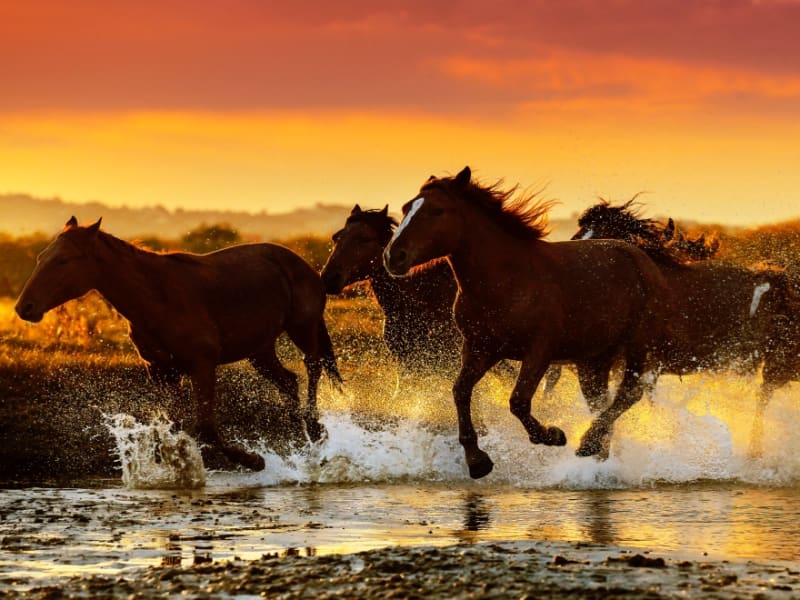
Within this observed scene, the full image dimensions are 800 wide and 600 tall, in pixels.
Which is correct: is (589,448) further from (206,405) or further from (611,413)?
(206,405)

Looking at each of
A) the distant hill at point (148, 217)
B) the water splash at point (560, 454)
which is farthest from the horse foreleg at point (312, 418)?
the distant hill at point (148, 217)

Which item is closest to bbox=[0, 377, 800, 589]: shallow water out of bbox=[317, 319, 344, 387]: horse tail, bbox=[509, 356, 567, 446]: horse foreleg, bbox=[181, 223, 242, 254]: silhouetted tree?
bbox=[509, 356, 567, 446]: horse foreleg

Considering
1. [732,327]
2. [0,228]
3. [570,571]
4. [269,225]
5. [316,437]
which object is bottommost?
[570,571]

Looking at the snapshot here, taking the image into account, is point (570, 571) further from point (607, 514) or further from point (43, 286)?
point (43, 286)

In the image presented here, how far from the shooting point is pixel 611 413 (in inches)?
461

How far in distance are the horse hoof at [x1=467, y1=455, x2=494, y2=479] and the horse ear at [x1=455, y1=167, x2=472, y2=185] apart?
2038 millimetres

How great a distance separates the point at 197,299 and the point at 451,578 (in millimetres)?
5095

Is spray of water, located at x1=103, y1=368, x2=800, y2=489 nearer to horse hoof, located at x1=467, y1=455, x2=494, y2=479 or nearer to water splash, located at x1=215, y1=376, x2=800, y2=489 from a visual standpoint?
water splash, located at x1=215, y1=376, x2=800, y2=489

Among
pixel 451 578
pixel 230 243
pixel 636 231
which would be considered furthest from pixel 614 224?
pixel 230 243

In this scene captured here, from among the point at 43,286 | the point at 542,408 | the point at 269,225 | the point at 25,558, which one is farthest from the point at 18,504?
the point at 269,225

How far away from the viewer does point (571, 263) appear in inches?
443

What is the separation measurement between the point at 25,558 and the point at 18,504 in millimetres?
2244

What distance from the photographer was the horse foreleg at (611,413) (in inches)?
451

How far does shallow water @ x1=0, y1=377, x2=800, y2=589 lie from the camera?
8.12 meters
